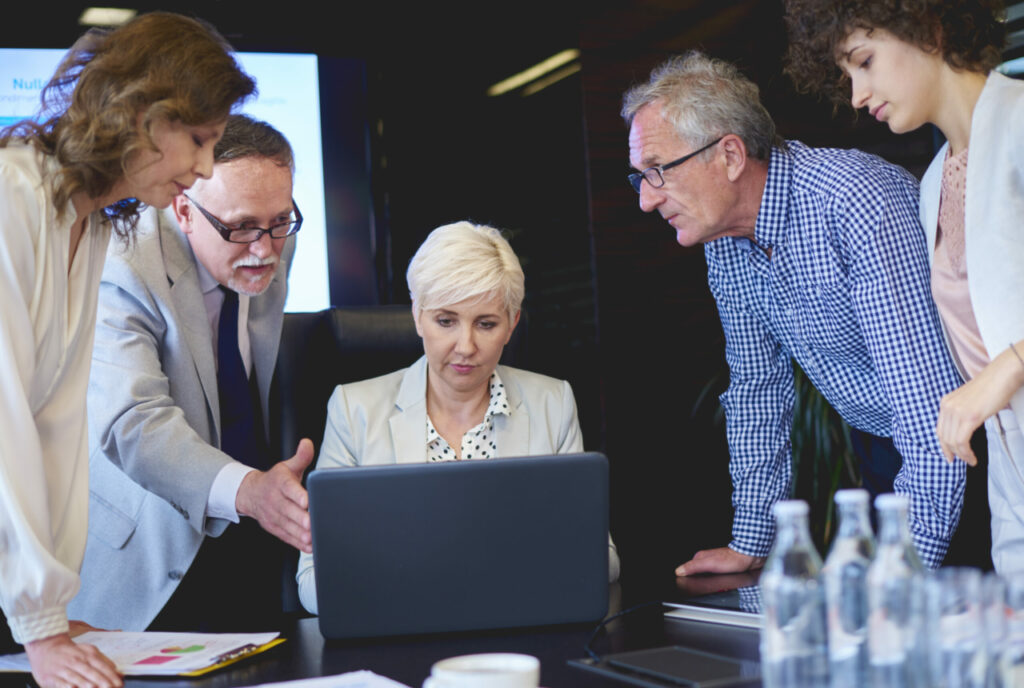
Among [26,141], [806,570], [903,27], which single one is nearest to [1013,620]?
[806,570]

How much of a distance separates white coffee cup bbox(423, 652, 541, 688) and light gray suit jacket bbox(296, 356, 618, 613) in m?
1.07

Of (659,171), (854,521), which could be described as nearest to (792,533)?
(854,521)

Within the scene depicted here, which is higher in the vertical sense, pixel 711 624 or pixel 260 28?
pixel 260 28

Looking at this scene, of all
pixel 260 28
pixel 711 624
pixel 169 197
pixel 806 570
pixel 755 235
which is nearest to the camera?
pixel 806 570

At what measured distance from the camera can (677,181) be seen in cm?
227

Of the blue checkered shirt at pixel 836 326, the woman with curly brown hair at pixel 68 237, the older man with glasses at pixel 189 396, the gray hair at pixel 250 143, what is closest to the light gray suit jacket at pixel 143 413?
the older man with glasses at pixel 189 396

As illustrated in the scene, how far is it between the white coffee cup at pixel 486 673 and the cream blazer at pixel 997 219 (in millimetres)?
1043

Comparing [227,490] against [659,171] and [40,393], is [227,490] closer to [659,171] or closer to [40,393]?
[40,393]

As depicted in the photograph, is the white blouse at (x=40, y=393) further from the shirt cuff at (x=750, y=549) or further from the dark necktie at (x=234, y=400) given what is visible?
the shirt cuff at (x=750, y=549)

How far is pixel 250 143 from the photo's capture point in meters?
2.29

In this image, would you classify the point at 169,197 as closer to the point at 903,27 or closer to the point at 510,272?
the point at 510,272

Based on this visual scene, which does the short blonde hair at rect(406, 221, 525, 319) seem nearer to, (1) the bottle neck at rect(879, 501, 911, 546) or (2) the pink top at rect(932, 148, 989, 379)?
(2) the pink top at rect(932, 148, 989, 379)

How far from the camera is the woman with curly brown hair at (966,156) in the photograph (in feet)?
5.50

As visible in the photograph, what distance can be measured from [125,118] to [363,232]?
7.62 ft
